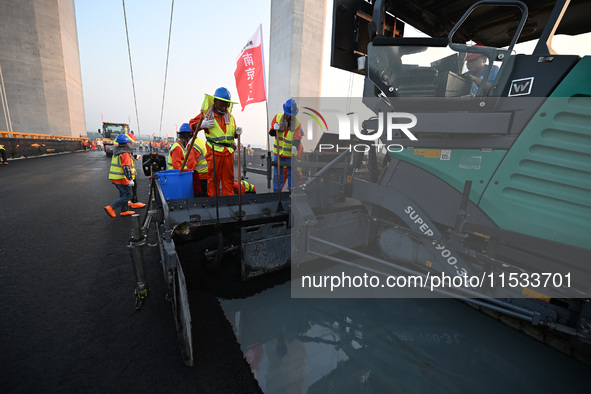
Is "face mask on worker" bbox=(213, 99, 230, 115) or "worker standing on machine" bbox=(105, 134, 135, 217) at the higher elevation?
"face mask on worker" bbox=(213, 99, 230, 115)

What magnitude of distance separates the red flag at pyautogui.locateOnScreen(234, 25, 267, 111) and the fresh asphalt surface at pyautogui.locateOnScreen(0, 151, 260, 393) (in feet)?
8.77

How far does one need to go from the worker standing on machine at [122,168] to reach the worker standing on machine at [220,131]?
1.94 m

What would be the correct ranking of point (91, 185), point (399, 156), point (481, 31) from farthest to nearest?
point (91, 185), point (481, 31), point (399, 156)

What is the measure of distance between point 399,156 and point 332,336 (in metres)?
1.86

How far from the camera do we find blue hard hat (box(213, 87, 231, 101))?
11.9 ft

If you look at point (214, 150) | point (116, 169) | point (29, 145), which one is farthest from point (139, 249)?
point (29, 145)

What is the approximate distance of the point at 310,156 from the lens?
5293 millimetres

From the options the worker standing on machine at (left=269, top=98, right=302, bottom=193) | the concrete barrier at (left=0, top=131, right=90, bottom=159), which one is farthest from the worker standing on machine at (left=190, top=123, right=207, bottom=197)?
the concrete barrier at (left=0, top=131, right=90, bottom=159)

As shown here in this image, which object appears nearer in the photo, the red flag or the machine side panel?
the machine side panel

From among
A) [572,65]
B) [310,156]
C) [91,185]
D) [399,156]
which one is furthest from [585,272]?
[91,185]

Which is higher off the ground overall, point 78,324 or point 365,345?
point 78,324

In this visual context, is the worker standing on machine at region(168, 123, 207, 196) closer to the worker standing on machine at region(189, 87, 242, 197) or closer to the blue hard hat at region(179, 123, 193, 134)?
the blue hard hat at region(179, 123, 193, 134)

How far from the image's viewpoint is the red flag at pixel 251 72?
3.56m

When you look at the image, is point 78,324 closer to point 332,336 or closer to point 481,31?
point 332,336
